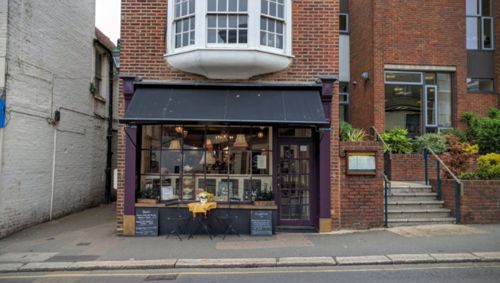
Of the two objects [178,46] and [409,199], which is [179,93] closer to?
[178,46]

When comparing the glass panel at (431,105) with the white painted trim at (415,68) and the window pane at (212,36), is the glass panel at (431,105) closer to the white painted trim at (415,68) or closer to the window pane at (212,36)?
the white painted trim at (415,68)

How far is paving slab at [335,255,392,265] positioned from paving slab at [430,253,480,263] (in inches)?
37.4

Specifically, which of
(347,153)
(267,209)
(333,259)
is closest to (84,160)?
(267,209)

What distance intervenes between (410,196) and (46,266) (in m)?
9.30

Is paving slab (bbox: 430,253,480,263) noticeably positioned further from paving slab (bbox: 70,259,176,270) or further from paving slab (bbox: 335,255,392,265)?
paving slab (bbox: 70,259,176,270)

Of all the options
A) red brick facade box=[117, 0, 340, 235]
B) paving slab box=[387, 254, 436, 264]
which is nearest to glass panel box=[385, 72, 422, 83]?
red brick facade box=[117, 0, 340, 235]

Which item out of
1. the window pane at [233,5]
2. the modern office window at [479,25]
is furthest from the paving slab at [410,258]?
the modern office window at [479,25]

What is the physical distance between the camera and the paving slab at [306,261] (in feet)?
24.5

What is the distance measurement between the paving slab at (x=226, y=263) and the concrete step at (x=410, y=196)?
519cm

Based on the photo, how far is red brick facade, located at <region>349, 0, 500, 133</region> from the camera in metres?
15.8

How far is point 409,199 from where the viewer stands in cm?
1138

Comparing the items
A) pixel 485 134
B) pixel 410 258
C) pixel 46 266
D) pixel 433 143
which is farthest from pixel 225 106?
pixel 485 134

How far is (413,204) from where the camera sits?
439 inches

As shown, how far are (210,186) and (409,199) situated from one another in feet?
18.5
